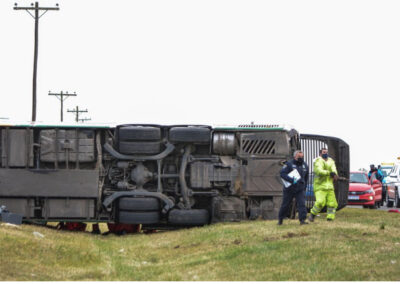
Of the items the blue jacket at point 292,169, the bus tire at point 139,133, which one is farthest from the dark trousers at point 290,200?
the bus tire at point 139,133

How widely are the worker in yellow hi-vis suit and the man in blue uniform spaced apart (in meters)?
0.93

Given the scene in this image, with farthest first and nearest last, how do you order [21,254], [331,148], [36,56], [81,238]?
1. [36,56]
2. [331,148]
3. [81,238]
4. [21,254]

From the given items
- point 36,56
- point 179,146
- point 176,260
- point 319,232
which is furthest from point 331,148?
point 36,56

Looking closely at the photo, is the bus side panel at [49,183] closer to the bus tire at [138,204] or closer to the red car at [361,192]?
the bus tire at [138,204]

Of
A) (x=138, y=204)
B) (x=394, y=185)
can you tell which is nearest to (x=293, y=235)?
(x=138, y=204)

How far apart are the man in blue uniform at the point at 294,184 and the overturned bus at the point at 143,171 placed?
2826 mm

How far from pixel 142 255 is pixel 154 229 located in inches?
234

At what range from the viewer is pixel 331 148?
2380 cm

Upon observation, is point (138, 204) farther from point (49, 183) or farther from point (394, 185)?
point (394, 185)

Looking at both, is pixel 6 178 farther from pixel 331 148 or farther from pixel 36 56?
pixel 36 56

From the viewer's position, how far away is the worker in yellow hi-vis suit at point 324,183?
19.0m

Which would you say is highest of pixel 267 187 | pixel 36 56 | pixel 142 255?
pixel 36 56

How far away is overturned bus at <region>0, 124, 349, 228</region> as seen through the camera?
20.8 meters

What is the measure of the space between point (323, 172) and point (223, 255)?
599 cm
